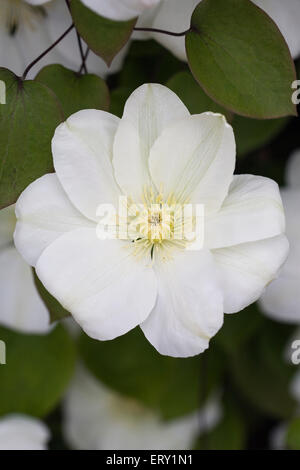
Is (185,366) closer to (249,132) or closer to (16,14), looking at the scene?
(249,132)

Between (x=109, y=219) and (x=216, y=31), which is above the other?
(x=216, y=31)

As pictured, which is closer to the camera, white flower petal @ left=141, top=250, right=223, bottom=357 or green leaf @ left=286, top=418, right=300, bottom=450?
white flower petal @ left=141, top=250, right=223, bottom=357

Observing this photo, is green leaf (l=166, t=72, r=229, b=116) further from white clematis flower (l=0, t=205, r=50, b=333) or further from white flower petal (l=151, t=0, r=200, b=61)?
white clematis flower (l=0, t=205, r=50, b=333)

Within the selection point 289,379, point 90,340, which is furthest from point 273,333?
point 90,340

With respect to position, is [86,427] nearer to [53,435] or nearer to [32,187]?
[53,435]

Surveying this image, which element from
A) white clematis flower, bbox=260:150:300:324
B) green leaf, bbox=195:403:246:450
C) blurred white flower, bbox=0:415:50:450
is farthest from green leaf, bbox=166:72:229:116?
green leaf, bbox=195:403:246:450
